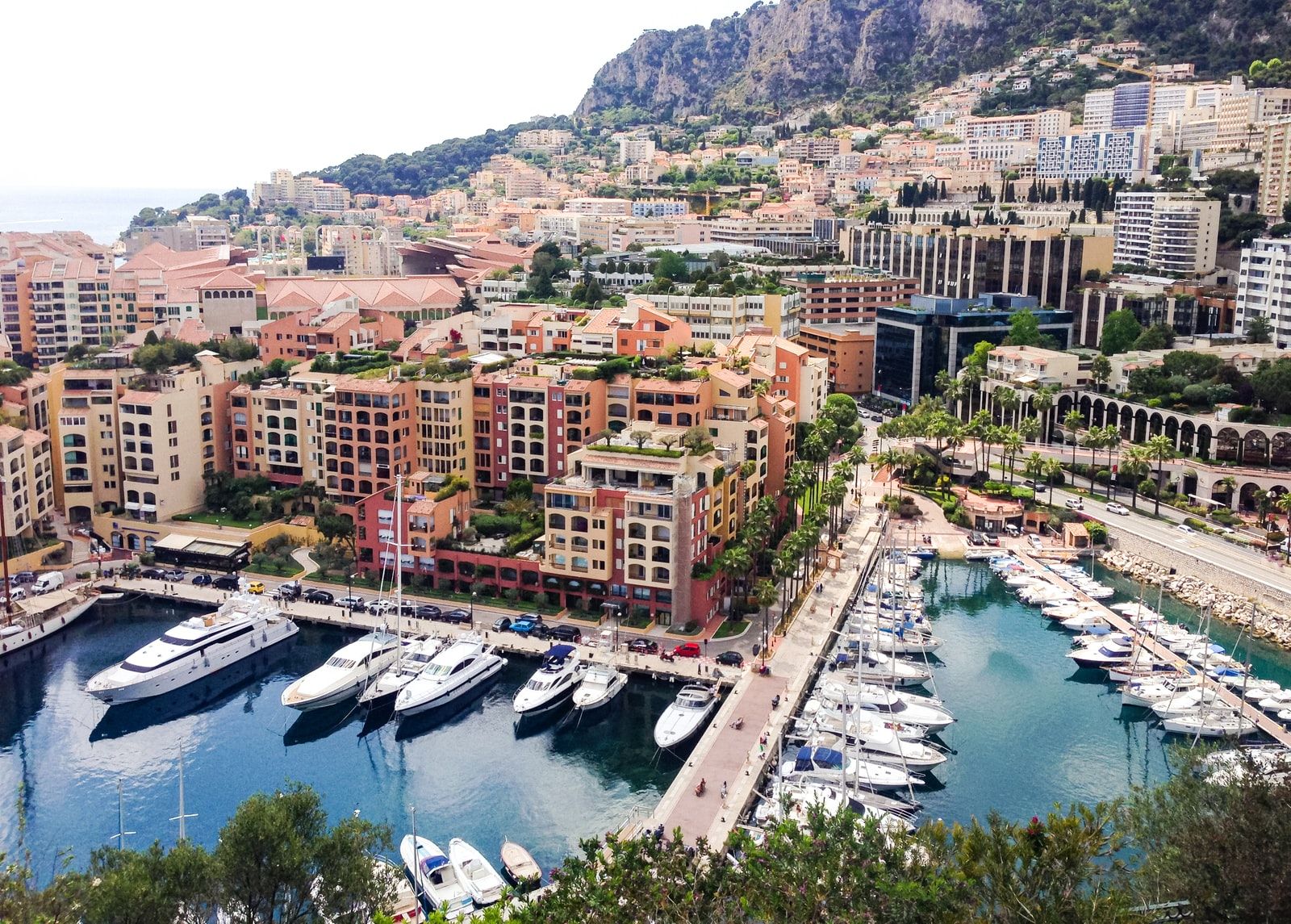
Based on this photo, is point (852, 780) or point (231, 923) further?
point (852, 780)

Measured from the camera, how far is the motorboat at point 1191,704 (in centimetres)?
4500

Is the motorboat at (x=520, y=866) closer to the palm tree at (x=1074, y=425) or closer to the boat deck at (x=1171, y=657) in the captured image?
the boat deck at (x=1171, y=657)

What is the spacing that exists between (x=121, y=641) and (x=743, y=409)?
3168 cm

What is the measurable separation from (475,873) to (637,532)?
66.6 ft

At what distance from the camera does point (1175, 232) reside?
343ft

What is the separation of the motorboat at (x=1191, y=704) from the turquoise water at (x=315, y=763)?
62.5 ft

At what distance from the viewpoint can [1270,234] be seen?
10044 cm

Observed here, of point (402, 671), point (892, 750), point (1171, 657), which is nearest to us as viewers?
point (892, 750)

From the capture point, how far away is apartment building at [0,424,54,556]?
193 feet

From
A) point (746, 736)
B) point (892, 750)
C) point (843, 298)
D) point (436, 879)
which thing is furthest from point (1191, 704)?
point (843, 298)

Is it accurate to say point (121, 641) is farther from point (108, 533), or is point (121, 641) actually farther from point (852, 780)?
Answer: point (852, 780)

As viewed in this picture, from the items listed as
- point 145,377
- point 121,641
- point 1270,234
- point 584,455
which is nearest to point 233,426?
point 145,377

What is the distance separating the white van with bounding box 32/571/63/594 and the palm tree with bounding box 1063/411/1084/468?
58994mm

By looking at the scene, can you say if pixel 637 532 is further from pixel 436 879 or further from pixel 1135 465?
pixel 1135 465
